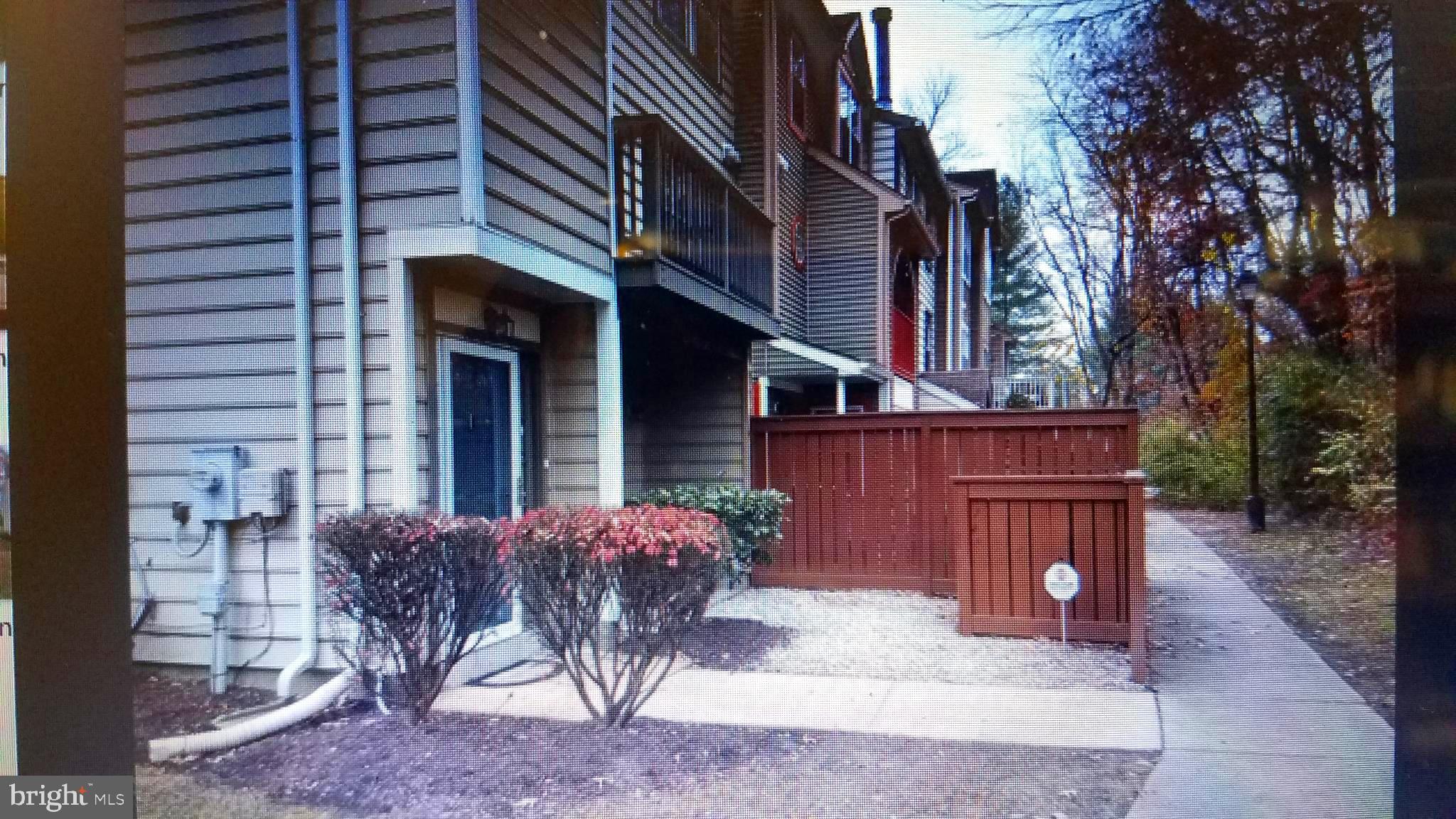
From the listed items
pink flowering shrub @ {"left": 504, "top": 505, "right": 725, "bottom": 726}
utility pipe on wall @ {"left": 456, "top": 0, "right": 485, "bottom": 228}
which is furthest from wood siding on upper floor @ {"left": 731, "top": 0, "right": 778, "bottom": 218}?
pink flowering shrub @ {"left": 504, "top": 505, "right": 725, "bottom": 726}

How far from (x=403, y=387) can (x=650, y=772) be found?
3.29 feet

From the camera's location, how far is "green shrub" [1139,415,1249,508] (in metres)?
1.24

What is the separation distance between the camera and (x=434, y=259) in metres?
1.81

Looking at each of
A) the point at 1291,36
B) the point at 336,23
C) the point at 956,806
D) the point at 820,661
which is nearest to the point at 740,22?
the point at 336,23

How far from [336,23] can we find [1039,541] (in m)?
2.28

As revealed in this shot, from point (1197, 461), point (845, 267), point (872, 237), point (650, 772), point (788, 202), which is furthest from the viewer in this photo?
point (788, 202)

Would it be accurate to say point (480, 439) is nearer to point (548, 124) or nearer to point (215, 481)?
point (215, 481)

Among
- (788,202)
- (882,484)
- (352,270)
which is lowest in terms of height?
(882,484)

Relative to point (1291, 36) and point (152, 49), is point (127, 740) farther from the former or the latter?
point (1291, 36)

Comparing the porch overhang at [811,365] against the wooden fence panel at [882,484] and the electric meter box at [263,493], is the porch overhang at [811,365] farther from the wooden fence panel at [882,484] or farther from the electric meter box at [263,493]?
the electric meter box at [263,493]

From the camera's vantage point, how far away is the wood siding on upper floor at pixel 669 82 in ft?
8.29

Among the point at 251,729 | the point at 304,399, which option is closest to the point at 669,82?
the point at 304,399

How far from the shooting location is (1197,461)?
4.28 ft

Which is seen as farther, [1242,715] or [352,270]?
[352,270]
